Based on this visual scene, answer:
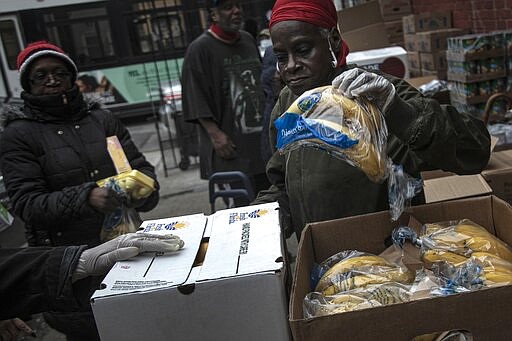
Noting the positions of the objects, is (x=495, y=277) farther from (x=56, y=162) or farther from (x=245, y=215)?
(x=56, y=162)

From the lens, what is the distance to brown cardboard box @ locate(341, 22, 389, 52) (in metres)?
5.64

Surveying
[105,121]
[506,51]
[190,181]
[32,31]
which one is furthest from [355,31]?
[32,31]

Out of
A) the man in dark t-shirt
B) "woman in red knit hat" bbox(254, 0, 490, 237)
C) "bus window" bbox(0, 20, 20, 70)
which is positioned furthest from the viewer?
"bus window" bbox(0, 20, 20, 70)

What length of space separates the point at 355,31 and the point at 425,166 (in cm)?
450

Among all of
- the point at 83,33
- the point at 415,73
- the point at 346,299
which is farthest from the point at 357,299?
the point at 83,33

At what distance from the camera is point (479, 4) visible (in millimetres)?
5281

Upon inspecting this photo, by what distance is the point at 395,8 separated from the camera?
6988 mm

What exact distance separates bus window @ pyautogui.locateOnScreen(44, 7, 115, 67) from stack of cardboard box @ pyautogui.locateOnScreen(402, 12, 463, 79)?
279 inches

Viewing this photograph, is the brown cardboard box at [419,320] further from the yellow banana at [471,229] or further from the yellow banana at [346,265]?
the yellow banana at [471,229]

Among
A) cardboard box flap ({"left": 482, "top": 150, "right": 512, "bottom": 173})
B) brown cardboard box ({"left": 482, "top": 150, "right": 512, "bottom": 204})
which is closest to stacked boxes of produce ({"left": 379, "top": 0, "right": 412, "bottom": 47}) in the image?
cardboard box flap ({"left": 482, "top": 150, "right": 512, "bottom": 173})

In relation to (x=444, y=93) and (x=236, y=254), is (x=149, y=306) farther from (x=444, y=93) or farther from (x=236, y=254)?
(x=444, y=93)

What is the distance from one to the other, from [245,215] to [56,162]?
133 centimetres

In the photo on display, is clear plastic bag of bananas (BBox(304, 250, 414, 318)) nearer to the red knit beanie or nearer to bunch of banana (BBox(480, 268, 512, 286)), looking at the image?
bunch of banana (BBox(480, 268, 512, 286))

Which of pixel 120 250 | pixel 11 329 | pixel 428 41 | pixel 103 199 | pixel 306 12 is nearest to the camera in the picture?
pixel 120 250
